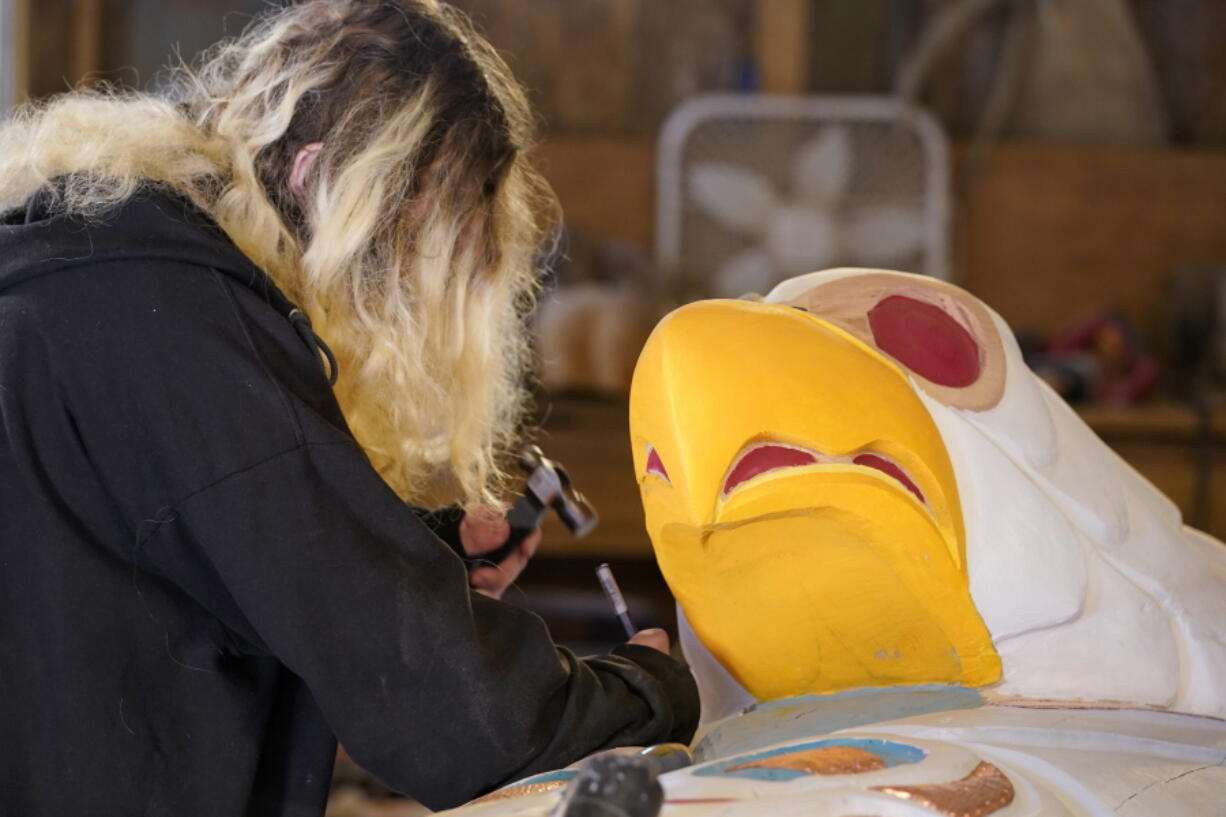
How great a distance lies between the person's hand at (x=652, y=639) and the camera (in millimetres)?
1210

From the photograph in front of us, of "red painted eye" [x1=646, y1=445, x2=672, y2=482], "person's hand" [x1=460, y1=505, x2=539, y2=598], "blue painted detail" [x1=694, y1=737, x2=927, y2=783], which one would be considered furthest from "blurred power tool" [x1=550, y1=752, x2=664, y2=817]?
"person's hand" [x1=460, y1=505, x2=539, y2=598]


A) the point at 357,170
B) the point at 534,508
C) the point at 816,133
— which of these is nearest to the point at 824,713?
the point at 534,508

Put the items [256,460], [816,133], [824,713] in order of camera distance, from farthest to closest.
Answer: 1. [816,133]
2. [824,713]
3. [256,460]

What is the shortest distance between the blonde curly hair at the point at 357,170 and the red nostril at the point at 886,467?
0.38 meters

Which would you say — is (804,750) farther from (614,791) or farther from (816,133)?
(816,133)

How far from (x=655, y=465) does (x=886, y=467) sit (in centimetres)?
17

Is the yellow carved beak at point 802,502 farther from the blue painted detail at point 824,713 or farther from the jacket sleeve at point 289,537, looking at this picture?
the jacket sleeve at point 289,537

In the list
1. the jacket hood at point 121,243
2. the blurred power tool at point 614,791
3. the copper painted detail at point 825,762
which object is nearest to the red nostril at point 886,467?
the copper painted detail at point 825,762

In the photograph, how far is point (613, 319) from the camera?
10.8 feet

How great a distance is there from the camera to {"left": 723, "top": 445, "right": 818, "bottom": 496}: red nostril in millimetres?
1050

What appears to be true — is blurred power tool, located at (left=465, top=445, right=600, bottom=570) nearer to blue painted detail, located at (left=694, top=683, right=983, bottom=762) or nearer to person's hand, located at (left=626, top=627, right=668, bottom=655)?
person's hand, located at (left=626, top=627, right=668, bottom=655)

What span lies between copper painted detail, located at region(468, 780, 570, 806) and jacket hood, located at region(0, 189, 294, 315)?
1.33 ft

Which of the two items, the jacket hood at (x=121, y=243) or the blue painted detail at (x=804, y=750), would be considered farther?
the jacket hood at (x=121, y=243)

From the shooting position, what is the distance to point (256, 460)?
38.9 inches
